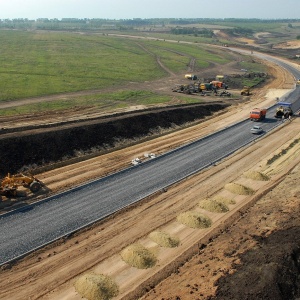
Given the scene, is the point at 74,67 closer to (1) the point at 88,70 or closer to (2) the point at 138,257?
(1) the point at 88,70

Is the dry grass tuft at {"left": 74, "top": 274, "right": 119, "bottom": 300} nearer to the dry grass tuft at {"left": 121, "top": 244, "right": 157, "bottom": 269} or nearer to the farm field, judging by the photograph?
the farm field

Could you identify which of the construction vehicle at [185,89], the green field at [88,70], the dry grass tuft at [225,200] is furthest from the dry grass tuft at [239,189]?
the construction vehicle at [185,89]

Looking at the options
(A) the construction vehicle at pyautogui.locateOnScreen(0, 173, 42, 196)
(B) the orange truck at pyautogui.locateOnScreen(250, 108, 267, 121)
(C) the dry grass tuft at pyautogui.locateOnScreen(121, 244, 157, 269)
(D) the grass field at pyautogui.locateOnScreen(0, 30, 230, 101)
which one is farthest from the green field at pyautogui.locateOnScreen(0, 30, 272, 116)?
(C) the dry grass tuft at pyautogui.locateOnScreen(121, 244, 157, 269)

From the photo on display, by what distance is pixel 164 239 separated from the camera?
26.3 metres

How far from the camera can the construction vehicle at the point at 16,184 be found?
102 feet

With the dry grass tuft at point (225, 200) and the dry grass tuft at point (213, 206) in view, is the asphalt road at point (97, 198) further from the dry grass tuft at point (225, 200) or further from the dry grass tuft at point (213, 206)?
the dry grass tuft at point (225, 200)

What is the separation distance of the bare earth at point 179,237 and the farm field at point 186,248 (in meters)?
0.06

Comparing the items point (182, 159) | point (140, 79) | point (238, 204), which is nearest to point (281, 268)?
point (238, 204)

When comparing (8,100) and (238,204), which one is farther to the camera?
(8,100)

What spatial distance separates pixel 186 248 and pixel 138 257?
376cm

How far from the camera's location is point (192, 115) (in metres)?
58.3

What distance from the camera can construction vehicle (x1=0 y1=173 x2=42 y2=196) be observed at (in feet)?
102

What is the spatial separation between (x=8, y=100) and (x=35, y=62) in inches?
1637

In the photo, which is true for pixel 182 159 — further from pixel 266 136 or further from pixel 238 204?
pixel 266 136
